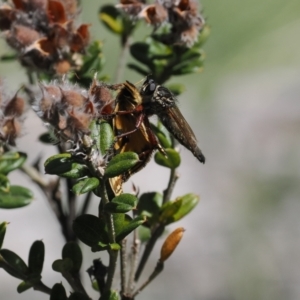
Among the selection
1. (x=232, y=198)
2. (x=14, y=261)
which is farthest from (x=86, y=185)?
(x=232, y=198)

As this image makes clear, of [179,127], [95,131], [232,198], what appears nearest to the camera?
[95,131]

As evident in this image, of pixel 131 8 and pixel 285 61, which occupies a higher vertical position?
pixel 131 8

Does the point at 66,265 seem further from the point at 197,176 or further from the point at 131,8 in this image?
the point at 197,176

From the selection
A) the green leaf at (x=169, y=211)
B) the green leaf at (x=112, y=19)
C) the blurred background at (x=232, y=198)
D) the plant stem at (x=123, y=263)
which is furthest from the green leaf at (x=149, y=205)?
the blurred background at (x=232, y=198)

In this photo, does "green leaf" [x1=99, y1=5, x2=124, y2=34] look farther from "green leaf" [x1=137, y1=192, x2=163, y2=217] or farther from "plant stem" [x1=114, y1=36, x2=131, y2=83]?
"green leaf" [x1=137, y1=192, x2=163, y2=217]

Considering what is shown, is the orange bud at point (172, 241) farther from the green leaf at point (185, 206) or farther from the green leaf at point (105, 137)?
the green leaf at point (105, 137)

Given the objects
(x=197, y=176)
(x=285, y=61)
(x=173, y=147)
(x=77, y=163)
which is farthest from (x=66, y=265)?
(x=285, y=61)

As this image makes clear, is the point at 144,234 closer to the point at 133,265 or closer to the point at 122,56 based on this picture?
the point at 133,265
